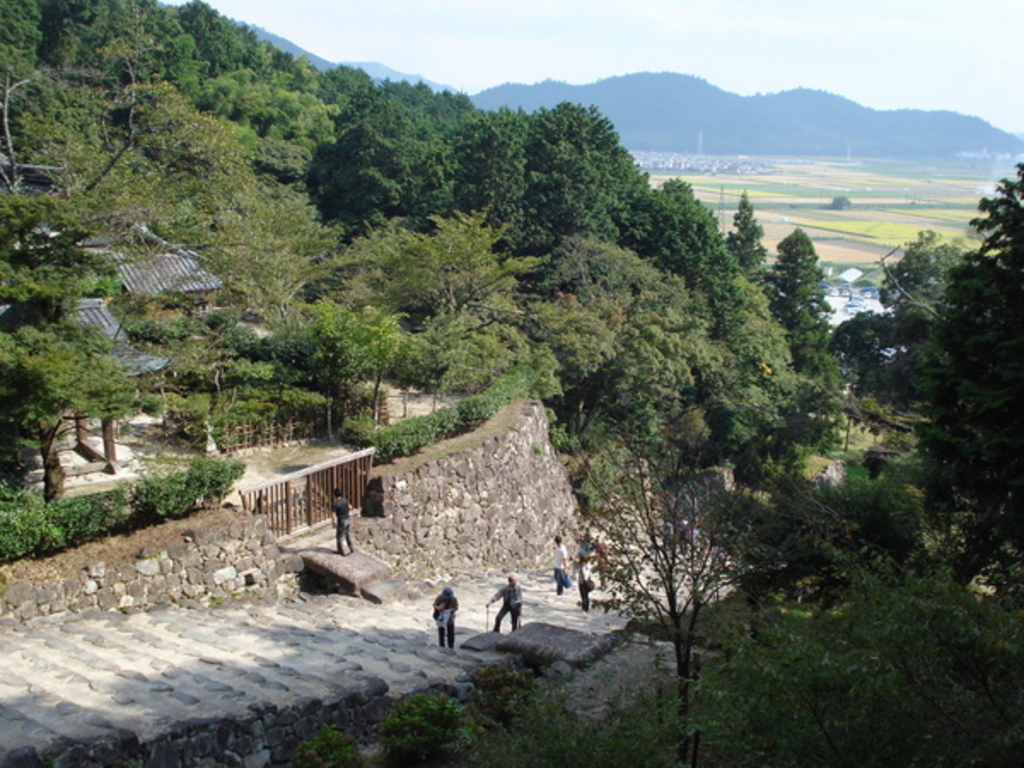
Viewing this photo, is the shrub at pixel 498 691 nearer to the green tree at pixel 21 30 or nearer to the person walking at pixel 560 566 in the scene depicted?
the person walking at pixel 560 566

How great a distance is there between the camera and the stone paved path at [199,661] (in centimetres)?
727

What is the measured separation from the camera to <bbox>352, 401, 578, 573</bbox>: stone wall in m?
15.9

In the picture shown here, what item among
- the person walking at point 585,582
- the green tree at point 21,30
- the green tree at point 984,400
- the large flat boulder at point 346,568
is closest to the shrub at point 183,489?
the large flat boulder at point 346,568

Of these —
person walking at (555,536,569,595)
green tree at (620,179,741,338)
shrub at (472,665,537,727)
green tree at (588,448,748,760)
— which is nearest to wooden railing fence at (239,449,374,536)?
person walking at (555,536,569,595)

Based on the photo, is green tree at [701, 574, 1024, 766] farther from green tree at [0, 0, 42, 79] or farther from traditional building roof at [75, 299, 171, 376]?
green tree at [0, 0, 42, 79]

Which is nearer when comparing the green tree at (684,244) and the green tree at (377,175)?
the green tree at (684,244)

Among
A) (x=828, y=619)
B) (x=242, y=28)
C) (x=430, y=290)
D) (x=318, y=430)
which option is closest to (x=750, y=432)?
(x=430, y=290)

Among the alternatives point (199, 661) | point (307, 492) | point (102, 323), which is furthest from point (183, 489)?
point (102, 323)

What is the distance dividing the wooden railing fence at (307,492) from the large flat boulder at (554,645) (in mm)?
5001

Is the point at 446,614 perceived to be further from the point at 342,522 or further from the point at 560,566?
the point at 560,566

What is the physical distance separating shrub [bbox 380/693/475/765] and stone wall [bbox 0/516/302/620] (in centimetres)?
514

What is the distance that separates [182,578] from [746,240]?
38.5m

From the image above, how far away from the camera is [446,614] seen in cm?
1124

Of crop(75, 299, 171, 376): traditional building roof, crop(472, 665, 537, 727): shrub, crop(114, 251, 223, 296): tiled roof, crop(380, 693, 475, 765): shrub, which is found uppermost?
crop(114, 251, 223, 296): tiled roof
